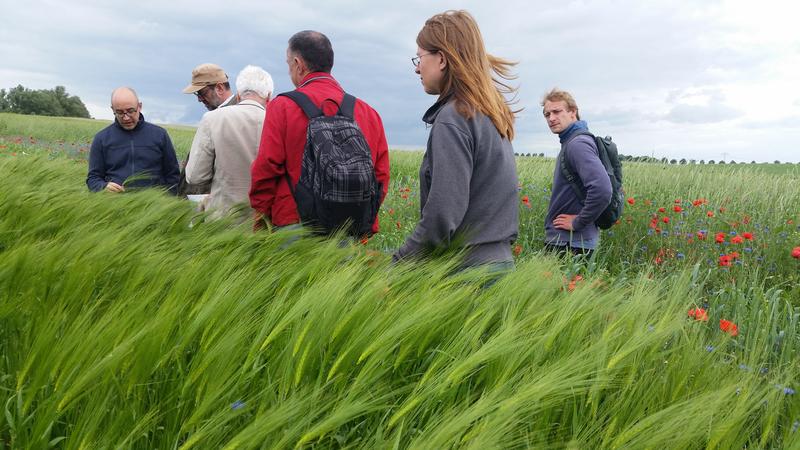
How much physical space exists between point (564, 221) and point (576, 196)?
19 cm

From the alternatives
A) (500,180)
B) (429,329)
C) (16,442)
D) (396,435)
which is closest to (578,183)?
(500,180)

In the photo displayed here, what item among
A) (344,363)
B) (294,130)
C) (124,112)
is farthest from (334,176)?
(124,112)

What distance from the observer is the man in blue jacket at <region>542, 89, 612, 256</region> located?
3.74 metres

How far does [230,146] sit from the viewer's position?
356 cm

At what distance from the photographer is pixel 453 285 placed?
6.29ft

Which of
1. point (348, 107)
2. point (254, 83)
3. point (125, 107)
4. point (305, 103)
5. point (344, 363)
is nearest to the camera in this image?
point (344, 363)

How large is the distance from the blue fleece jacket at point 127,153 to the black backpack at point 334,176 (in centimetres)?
222

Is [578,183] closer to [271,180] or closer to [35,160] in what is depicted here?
[271,180]

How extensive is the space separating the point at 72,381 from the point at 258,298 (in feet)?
1.77

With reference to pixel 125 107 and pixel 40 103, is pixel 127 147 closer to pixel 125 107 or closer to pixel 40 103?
pixel 125 107

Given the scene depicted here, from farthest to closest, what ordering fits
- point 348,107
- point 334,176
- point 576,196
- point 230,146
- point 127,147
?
point 127,147, point 576,196, point 230,146, point 348,107, point 334,176

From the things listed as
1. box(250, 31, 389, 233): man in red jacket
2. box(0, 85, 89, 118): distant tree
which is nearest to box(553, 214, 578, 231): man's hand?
box(250, 31, 389, 233): man in red jacket

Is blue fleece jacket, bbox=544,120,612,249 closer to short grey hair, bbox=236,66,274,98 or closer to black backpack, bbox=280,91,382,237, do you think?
black backpack, bbox=280,91,382,237

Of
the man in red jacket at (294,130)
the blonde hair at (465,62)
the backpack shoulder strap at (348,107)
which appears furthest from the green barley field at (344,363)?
the backpack shoulder strap at (348,107)
